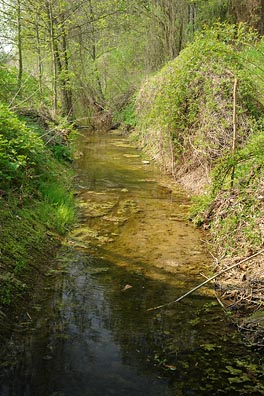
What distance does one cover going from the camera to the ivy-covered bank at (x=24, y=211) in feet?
15.2

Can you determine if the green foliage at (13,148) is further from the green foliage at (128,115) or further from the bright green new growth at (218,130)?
the green foliage at (128,115)

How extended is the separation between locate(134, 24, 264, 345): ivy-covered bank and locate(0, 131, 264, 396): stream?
0.37 metres

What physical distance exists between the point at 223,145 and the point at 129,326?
5546mm

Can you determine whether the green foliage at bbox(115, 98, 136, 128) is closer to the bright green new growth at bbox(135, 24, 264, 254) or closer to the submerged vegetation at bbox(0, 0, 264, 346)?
the submerged vegetation at bbox(0, 0, 264, 346)

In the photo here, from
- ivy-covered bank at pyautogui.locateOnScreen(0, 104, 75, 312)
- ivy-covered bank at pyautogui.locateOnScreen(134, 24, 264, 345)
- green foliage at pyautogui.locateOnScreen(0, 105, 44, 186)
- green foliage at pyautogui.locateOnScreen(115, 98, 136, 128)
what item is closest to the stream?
ivy-covered bank at pyautogui.locateOnScreen(0, 104, 75, 312)

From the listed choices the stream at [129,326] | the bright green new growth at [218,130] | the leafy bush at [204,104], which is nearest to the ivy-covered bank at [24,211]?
the stream at [129,326]

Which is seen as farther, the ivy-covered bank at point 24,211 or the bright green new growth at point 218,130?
the bright green new growth at point 218,130

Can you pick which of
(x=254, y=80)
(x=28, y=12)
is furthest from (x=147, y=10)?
(x=254, y=80)

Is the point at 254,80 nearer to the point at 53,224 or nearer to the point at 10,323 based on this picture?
the point at 53,224

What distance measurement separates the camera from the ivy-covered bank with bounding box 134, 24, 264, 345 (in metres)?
5.11

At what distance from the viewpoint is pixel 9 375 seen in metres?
3.31

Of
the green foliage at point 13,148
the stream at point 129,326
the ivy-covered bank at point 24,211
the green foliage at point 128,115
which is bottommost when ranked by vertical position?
the stream at point 129,326

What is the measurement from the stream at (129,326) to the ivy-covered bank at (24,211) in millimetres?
250

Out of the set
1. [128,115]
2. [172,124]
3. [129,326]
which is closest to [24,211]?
[129,326]
